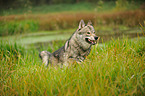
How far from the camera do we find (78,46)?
9.75 ft

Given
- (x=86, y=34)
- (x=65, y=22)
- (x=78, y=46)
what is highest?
(x=65, y=22)

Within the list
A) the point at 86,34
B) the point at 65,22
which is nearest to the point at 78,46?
the point at 86,34

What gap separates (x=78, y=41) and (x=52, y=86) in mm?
1059

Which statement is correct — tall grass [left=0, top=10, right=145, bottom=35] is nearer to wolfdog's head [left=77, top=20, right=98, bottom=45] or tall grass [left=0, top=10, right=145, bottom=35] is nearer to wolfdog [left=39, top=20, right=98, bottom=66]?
wolfdog [left=39, top=20, right=98, bottom=66]

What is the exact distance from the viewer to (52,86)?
7.41 feet

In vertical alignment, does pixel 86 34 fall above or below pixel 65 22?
below

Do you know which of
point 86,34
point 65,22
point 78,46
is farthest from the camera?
point 65,22

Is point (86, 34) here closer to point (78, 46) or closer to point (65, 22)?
point (78, 46)

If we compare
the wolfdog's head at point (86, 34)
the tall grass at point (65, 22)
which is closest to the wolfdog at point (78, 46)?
the wolfdog's head at point (86, 34)

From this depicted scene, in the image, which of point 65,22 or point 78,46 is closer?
point 78,46

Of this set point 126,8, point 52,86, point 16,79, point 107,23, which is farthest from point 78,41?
point 126,8

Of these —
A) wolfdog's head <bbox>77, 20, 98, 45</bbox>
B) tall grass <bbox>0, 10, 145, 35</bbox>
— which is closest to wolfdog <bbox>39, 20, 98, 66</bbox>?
wolfdog's head <bbox>77, 20, 98, 45</bbox>

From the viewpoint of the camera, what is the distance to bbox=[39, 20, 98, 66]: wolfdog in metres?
2.86

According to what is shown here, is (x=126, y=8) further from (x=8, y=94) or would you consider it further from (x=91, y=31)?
(x=8, y=94)
